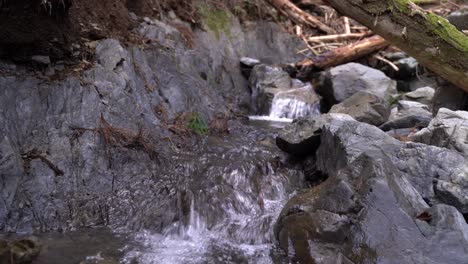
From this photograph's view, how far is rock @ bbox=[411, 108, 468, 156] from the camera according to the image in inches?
214

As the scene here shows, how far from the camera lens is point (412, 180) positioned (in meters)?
4.95

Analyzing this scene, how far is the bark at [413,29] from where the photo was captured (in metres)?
6.02

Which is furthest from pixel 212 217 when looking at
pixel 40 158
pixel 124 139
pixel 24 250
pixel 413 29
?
pixel 413 29

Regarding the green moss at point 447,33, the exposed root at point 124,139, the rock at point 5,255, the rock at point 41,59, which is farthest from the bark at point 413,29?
the rock at point 5,255

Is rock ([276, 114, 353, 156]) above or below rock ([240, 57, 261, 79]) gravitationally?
below

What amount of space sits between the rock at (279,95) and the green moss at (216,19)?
127cm

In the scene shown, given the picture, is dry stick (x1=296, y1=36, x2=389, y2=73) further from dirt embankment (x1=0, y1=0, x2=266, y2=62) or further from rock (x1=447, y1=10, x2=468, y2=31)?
dirt embankment (x1=0, y1=0, x2=266, y2=62)

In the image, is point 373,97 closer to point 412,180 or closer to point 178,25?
point 412,180

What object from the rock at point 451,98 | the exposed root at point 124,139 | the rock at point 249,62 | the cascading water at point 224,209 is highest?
the rock at point 249,62

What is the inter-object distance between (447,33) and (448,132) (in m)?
1.46

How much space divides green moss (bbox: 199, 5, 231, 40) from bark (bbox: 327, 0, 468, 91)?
4.36 meters

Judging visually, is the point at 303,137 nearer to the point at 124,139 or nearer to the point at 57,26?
the point at 124,139

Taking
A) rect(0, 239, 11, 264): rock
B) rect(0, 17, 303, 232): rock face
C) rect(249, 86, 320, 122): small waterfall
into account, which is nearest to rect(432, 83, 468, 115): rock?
rect(249, 86, 320, 122): small waterfall

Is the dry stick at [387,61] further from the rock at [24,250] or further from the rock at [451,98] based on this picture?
the rock at [24,250]
